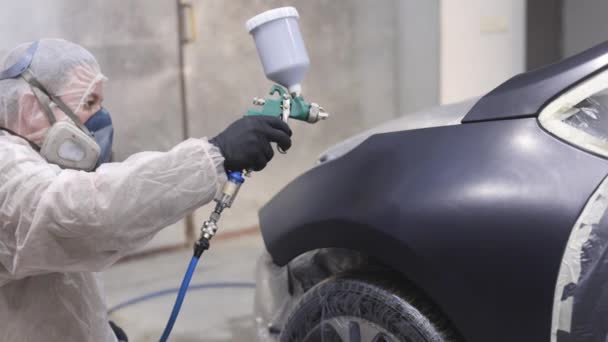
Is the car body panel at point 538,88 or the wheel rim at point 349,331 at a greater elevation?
the car body panel at point 538,88

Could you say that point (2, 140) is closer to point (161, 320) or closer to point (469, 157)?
point (469, 157)

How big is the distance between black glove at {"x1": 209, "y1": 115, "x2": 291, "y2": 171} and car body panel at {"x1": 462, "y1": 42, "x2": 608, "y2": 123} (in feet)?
1.28

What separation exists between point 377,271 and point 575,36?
14.4 ft

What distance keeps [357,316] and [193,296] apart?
188cm

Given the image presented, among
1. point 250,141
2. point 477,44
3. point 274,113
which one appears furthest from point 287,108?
point 477,44

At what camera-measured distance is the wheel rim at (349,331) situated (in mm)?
1572

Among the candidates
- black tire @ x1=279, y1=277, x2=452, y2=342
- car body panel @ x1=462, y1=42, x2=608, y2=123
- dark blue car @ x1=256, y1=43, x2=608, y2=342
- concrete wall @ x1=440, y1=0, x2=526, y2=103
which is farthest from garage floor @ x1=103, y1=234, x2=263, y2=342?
concrete wall @ x1=440, y1=0, x2=526, y2=103

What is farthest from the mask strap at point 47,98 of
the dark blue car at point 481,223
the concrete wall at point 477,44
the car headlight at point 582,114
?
the concrete wall at point 477,44

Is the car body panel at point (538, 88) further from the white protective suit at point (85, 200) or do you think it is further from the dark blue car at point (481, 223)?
the white protective suit at point (85, 200)

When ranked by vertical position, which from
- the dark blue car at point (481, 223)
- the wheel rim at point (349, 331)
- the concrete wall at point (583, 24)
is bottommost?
the concrete wall at point (583, 24)

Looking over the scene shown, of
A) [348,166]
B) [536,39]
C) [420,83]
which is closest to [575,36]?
[536,39]

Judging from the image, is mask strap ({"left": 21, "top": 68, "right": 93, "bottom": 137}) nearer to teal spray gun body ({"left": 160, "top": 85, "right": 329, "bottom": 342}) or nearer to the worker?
the worker

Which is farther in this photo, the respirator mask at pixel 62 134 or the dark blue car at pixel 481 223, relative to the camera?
the respirator mask at pixel 62 134

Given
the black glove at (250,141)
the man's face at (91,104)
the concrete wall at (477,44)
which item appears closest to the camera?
the black glove at (250,141)
